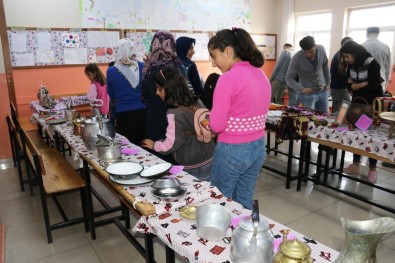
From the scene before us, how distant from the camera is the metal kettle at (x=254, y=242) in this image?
90 cm

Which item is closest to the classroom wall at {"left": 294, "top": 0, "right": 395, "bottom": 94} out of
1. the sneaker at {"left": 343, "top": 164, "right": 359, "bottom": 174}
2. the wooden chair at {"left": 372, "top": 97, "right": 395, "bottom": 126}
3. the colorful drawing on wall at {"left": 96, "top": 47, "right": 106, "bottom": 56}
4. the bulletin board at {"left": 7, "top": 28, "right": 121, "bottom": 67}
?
the sneaker at {"left": 343, "top": 164, "right": 359, "bottom": 174}

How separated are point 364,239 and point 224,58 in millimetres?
1111

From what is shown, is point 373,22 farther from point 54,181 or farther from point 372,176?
point 54,181

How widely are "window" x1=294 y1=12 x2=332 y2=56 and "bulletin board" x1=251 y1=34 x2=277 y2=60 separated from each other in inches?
19.6

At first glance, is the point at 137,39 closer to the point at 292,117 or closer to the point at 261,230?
the point at 292,117

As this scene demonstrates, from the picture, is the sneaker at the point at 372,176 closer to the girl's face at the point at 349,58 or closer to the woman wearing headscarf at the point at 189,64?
the girl's face at the point at 349,58

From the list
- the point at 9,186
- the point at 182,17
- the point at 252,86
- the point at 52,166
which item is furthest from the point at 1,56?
the point at 252,86

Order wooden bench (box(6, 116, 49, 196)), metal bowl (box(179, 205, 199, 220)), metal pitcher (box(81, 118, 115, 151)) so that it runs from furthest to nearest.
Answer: wooden bench (box(6, 116, 49, 196)) < metal pitcher (box(81, 118, 115, 151)) < metal bowl (box(179, 205, 199, 220))

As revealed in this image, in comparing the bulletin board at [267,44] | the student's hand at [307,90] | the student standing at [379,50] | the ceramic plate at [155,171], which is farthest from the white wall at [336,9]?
the ceramic plate at [155,171]

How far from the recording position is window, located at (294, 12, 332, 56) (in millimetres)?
6641

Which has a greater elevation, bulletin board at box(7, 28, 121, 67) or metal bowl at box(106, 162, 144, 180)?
bulletin board at box(7, 28, 121, 67)

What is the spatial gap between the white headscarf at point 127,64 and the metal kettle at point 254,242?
7.38 feet

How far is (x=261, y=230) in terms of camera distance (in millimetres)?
913

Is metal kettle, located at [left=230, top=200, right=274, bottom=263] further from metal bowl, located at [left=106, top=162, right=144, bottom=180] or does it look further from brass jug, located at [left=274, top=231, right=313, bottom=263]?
metal bowl, located at [left=106, top=162, right=144, bottom=180]
